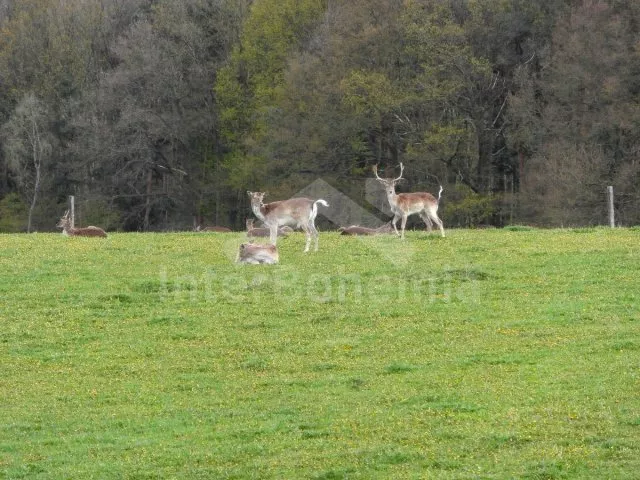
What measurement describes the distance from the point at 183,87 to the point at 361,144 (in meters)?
12.2

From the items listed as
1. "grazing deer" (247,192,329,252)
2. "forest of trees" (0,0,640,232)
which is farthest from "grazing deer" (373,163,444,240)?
"forest of trees" (0,0,640,232)

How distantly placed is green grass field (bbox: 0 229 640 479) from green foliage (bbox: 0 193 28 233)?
3683 cm

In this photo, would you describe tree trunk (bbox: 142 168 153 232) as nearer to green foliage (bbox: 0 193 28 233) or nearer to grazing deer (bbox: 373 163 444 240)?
green foliage (bbox: 0 193 28 233)

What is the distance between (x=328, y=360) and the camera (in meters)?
15.2

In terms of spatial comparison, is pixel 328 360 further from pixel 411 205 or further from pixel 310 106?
pixel 310 106

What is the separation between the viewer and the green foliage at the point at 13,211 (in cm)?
5997

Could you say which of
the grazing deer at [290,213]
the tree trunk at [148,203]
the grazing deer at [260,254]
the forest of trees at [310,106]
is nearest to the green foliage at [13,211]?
the forest of trees at [310,106]

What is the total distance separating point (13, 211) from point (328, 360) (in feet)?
159

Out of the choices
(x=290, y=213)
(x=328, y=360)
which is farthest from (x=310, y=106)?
(x=328, y=360)

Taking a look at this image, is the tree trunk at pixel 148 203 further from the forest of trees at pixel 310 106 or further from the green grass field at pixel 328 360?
the green grass field at pixel 328 360

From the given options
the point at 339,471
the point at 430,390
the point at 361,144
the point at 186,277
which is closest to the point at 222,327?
the point at 186,277

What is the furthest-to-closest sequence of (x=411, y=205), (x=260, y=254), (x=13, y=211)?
1. (x=13, y=211)
2. (x=411, y=205)
3. (x=260, y=254)

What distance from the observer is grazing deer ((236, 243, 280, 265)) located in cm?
2164

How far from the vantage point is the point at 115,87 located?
193 feet
